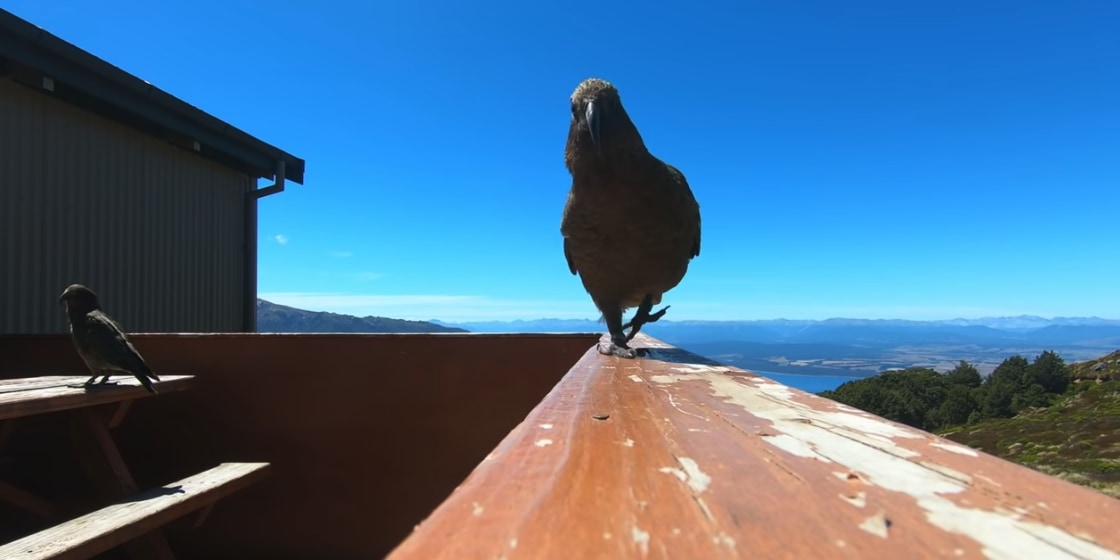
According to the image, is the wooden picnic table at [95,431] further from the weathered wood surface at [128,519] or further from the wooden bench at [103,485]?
the weathered wood surface at [128,519]

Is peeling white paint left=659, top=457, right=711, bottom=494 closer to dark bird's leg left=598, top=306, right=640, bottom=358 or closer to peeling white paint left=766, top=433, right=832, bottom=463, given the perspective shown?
peeling white paint left=766, top=433, right=832, bottom=463

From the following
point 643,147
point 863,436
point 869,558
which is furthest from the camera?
point 643,147

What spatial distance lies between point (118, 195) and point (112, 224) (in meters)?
0.33

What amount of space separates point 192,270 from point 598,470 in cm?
824

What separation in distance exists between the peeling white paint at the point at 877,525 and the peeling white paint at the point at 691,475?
0.55 ft

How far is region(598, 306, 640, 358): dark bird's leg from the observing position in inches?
111

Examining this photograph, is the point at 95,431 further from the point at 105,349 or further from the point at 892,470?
the point at 892,470

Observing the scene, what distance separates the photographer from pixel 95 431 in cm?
366

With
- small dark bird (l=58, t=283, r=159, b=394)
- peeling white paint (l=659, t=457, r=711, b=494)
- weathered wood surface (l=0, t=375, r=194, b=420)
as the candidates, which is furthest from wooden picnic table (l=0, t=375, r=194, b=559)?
peeling white paint (l=659, t=457, r=711, b=494)

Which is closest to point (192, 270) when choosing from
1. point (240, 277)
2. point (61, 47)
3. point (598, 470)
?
point (240, 277)

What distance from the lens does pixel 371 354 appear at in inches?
147

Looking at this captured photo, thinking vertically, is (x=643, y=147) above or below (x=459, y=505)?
above

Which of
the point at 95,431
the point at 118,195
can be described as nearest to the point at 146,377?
the point at 95,431

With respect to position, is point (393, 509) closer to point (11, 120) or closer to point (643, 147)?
point (643, 147)
